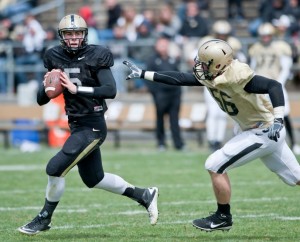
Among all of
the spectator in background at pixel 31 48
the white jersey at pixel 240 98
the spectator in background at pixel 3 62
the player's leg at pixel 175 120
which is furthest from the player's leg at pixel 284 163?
the spectator in background at pixel 3 62

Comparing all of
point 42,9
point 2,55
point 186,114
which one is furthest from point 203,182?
point 42,9

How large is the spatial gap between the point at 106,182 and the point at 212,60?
4.01ft

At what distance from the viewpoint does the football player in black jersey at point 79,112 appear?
641 cm

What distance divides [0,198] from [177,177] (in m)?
2.36

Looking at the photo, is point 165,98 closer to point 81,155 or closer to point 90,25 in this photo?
point 90,25

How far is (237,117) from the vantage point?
645 centimetres

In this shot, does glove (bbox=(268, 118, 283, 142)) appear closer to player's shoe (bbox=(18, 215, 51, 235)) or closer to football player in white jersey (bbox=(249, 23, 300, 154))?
player's shoe (bbox=(18, 215, 51, 235))

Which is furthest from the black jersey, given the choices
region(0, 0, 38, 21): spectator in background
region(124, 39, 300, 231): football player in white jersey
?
region(0, 0, 38, 21): spectator in background

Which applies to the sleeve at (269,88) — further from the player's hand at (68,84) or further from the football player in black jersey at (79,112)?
the player's hand at (68,84)

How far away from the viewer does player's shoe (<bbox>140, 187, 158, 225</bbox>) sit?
6.68 metres

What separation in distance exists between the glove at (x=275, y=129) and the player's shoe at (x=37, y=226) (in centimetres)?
173

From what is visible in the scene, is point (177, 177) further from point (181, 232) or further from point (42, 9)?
point (42, 9)

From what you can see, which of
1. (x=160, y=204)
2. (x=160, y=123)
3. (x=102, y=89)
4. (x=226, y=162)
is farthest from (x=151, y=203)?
(x=160, y=123)

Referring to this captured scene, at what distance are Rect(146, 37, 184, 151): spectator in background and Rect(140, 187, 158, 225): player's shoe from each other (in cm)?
644
